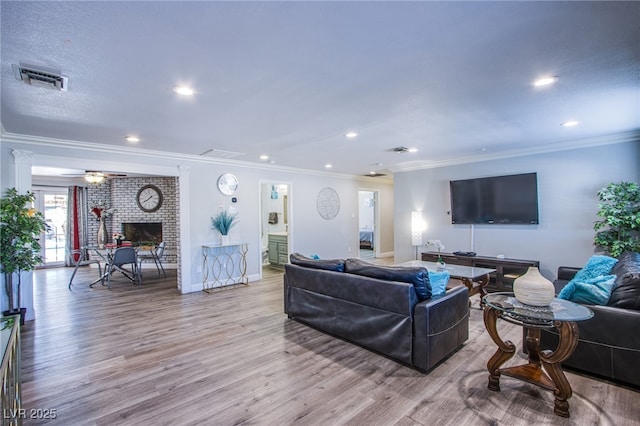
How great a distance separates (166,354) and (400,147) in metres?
4.26

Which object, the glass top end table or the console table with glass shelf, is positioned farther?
the console table with glass shelf

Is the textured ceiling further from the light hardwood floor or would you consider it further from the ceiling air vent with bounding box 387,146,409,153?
the light hardwood floor

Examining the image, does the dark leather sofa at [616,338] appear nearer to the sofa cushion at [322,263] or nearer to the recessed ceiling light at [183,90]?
the sofa cushion at [322,263]

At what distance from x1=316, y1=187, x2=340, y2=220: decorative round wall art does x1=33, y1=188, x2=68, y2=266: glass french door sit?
23.2 feet

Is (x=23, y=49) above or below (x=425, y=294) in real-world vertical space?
above

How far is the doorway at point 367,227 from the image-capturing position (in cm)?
914

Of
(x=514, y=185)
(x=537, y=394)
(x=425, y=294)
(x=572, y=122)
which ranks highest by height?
(x=572, y=122)

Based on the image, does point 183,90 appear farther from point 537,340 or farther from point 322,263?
point 537,340

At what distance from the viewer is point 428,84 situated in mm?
2562

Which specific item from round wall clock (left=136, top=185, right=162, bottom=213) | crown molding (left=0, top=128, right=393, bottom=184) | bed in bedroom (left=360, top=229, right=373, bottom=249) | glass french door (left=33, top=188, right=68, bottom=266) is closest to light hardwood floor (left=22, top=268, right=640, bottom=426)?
crown molding (left=0, top=128, right=393, bottom=184)

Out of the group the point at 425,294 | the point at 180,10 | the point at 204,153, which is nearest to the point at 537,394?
the point at 425,294

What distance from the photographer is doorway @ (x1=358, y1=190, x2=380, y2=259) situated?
914 cm

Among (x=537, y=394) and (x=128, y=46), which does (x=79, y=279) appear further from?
(x=537, y=394)

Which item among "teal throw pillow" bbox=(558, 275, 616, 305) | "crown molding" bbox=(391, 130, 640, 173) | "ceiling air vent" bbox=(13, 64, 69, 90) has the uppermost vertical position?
"ceiling air vent" bbox=(13, 64, 69, 90)
